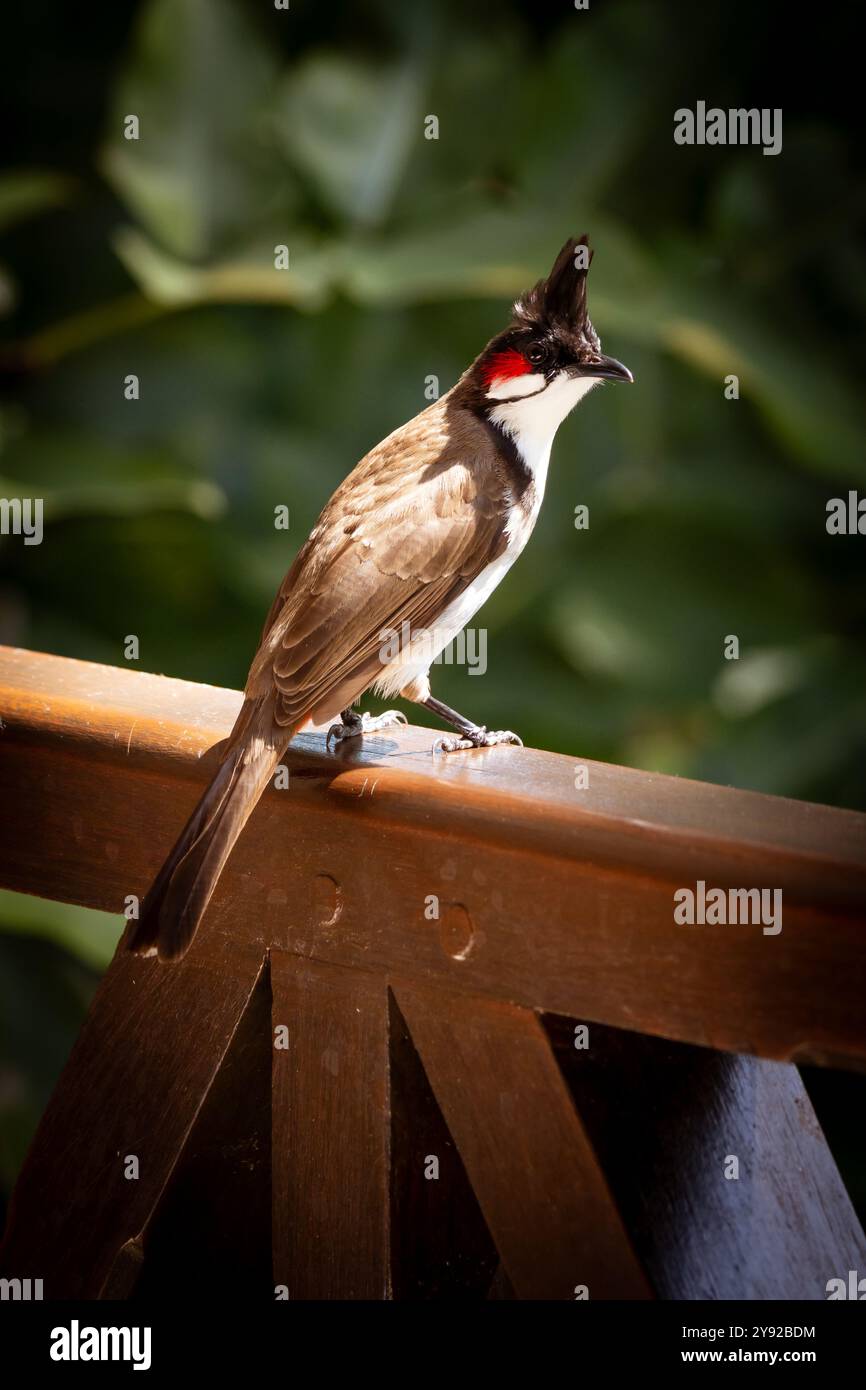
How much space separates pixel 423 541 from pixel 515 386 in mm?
311

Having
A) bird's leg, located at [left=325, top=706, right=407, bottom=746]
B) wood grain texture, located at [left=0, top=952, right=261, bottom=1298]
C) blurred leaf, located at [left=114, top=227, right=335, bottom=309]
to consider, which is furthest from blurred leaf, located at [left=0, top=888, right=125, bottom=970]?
wood grain texture, located at [left=0, top=952, right=261, bottom=1298]

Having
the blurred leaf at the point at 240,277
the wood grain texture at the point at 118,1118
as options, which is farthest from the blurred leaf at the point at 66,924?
the wood grain texture at the point at 118,1118

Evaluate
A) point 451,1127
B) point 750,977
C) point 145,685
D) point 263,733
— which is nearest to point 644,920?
point 750,977

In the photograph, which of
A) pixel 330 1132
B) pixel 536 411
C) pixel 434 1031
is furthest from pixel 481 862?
pixel 536 411

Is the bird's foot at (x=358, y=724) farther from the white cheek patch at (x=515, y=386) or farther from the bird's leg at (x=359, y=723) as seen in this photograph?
the white cheek patch at (x=515, y=386)

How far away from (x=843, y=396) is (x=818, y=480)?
25cm

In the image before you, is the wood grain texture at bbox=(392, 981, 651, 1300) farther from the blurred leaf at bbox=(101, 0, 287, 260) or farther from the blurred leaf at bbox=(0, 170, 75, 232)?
the blurred leaf at bbox=(0, 170, 75, 232)

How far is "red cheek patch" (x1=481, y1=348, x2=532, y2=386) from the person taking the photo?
6.43 ft

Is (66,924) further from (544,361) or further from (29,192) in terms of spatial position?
(544,361)

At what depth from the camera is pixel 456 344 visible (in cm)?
352

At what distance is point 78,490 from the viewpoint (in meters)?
3.19

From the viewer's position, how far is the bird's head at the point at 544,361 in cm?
193

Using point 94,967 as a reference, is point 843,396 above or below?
above

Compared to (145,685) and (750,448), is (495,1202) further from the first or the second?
(750,448)
